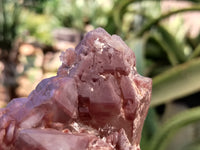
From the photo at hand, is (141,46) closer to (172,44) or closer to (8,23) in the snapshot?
(172,44)

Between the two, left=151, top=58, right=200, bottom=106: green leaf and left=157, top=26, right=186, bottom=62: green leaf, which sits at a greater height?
left=157, top=26, right=186, bottom=62: green leaf

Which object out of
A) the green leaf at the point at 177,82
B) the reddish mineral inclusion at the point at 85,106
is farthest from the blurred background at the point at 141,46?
the reddish mineral inclusion at the point at 85,106

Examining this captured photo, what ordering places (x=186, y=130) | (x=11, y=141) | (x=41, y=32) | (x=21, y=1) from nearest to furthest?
(x=11, y=141) → (x=186, y=130) → (x=41, y=32) → (x=21, y=1)

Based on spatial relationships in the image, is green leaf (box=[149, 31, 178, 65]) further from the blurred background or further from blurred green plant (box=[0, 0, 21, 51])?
blurred green plant (box=[0, 0, 21, 51])

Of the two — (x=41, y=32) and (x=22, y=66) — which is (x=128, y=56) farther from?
(x=41, y=32)

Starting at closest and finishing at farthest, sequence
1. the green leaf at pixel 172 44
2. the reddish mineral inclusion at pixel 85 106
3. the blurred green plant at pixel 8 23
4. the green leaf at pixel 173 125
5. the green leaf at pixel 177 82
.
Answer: the reddish mineral inclusion at pixel 85 106 < the green leaf at pixel 173 125 < the green leaf at pixel 177 82 < the green leaf at pixel 172 44 < the blurred green plant at pixel 8 23

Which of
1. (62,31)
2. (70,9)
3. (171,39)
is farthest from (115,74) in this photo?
(70,9)

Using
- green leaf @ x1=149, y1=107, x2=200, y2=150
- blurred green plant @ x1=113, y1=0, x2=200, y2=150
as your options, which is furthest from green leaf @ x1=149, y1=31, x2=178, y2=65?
green leaf @ x1=149, y1=107, x2=200, y2=150

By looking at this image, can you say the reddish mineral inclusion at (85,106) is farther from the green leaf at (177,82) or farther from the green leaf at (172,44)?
the green leaf at (172,44)
